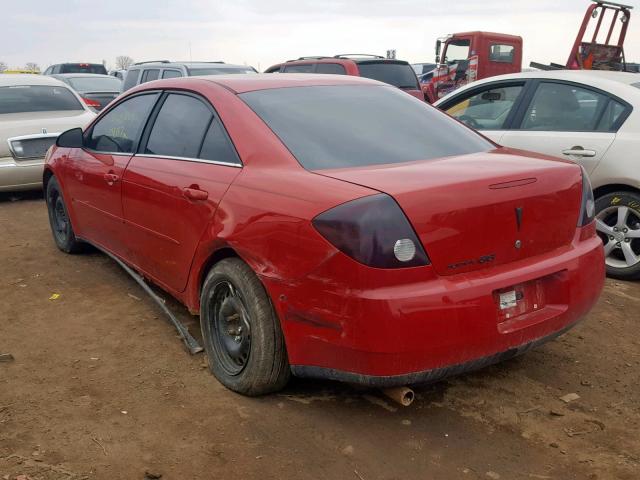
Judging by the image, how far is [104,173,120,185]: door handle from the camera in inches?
170

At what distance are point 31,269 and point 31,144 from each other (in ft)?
10.3

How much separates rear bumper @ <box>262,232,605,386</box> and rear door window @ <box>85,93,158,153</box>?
75.4 inches

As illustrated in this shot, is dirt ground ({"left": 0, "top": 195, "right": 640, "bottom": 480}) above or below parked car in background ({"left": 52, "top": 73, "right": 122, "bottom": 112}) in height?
below

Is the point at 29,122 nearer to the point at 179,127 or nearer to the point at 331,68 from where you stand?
the point at 179,127

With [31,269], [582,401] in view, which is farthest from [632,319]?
[31,269]

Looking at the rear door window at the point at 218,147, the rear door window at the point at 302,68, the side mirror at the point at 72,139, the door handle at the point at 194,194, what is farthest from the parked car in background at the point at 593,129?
the rear door window at the point at 302,68

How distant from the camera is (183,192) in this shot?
3521 millimetres

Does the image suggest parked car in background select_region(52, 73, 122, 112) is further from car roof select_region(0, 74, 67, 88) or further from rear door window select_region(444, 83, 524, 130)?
rear door window select_region(444, 83, 524, 130)

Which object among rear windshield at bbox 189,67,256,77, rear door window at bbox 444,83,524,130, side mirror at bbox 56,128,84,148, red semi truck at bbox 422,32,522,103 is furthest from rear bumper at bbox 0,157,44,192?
red semi truck at bbox 422,32,522,103

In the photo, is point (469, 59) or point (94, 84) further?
point (469, 59)

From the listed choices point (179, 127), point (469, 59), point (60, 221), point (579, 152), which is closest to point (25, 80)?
point (60, 221)

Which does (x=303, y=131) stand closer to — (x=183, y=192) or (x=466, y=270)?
(x=183, y=192)

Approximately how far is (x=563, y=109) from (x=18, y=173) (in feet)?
20.3

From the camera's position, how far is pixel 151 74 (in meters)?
12.4
